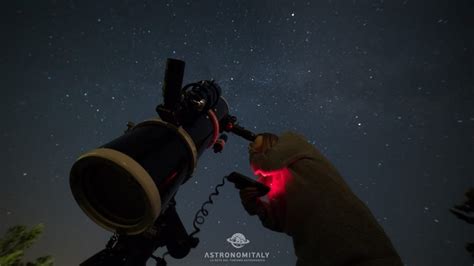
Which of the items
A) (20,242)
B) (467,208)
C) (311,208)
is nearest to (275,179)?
(311,208)

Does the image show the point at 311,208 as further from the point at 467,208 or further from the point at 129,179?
the point at 467,208

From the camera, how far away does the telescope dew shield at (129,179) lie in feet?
4.52

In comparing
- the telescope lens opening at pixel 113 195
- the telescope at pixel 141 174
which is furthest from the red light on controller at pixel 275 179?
the telescope lens opening at pixel 113 195

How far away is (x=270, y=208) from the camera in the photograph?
2002mm

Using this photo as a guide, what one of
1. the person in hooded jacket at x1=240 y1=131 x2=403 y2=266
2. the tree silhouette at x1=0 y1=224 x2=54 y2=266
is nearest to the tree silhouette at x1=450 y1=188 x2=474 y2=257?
the person in hooded jacket at x1=240 y1=131 x2=403 y2=266

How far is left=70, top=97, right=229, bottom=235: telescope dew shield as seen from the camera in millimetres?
1378

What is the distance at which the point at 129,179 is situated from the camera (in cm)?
143

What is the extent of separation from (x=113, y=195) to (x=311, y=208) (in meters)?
1.16

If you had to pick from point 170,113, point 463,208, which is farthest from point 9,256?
point 463,208

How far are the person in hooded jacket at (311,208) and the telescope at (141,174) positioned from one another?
53 centimetres

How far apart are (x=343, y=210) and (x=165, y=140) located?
1.16 meters

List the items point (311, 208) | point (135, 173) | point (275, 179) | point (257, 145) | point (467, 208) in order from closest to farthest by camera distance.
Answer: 1. point (135, 173)
2. point (311, 208)
3. point (275, 179)
4. point (257, 145)
5. point (467, 208)

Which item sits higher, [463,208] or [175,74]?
[463,208]

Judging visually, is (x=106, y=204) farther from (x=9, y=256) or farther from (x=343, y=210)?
(x=9, y=256)
